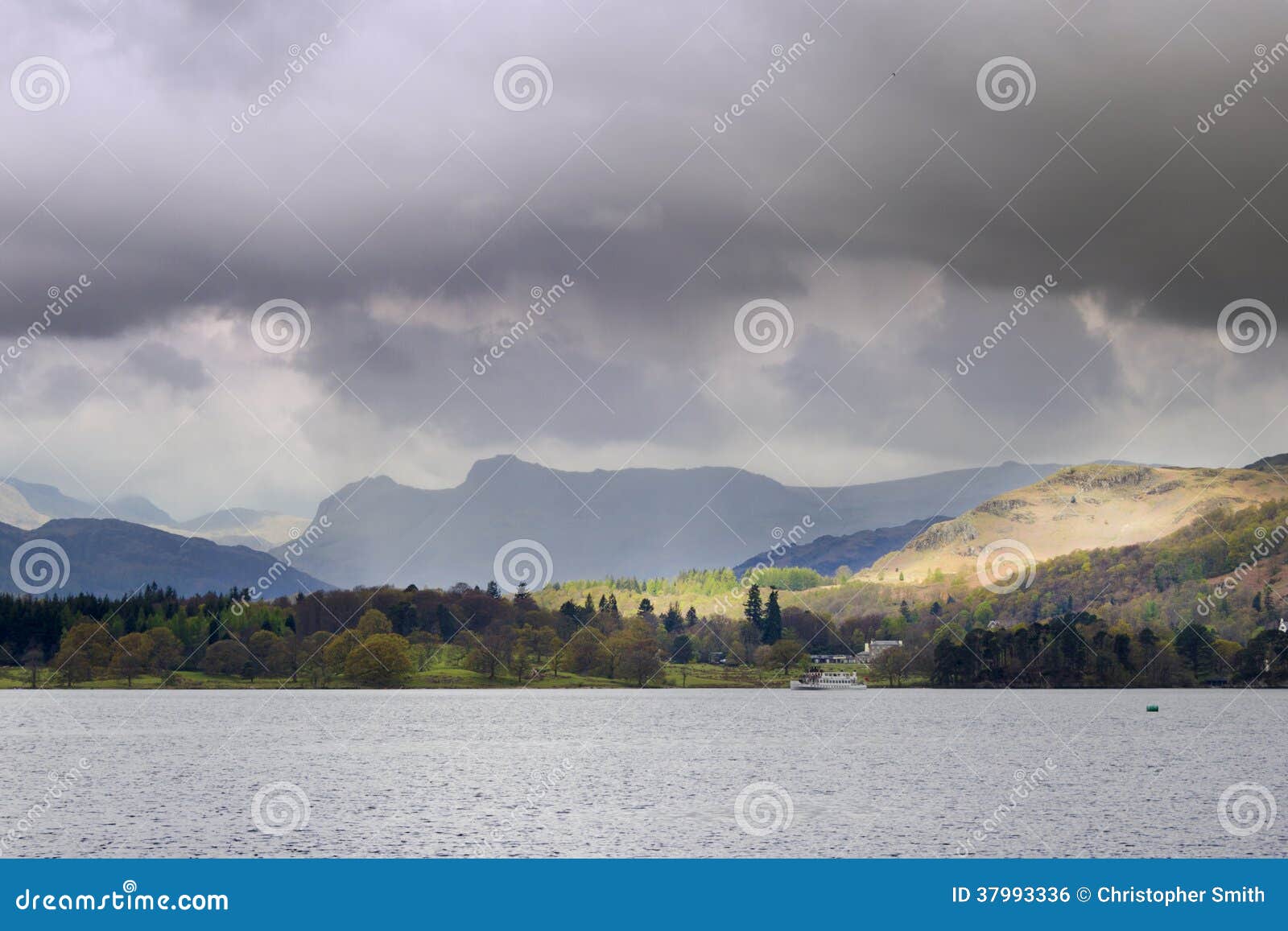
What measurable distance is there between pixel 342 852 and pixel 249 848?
5.57 meters

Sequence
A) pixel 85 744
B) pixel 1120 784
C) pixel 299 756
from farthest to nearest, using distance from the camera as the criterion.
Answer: pixel 85 744
pixel 299 756
pixel 1120 784

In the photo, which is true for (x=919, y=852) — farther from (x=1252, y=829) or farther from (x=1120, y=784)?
(x=1120, y=784)

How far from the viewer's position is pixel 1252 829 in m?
79.6

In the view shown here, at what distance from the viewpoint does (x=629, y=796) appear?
9950 cm

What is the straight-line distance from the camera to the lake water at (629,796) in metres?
72.8

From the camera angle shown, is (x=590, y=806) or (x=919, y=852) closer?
(x=919, y=852)

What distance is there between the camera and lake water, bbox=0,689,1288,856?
72.8 meters
